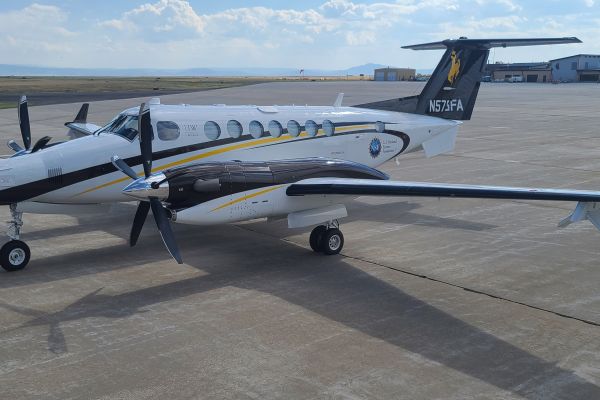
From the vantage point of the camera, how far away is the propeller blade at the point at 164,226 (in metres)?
10.1

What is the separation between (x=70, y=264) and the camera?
11.7m

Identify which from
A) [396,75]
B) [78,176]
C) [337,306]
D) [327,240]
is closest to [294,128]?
[327,240]

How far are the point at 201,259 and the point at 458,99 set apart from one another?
391 inches

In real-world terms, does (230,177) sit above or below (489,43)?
below

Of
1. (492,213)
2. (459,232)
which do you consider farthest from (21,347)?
(492,213)

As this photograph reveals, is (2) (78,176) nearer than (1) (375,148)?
Yes

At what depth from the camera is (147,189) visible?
1025 cm

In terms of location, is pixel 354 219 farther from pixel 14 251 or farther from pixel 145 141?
pixel 14 251

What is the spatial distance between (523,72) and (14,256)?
153569 millimetres

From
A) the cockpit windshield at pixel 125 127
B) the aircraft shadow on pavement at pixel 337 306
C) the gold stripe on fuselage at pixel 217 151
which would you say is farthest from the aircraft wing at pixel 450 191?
the cockpit windshield at pixel 125 127

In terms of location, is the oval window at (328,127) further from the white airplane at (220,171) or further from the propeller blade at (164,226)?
the propeller blade at (164,226)

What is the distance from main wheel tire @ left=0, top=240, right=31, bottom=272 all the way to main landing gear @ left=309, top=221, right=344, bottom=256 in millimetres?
5723

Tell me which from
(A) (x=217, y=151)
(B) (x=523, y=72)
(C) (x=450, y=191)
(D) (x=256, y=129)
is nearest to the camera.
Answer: (C) (x=450, y=191)

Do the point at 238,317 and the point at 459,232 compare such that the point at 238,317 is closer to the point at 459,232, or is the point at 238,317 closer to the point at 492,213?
the point at 459,232
